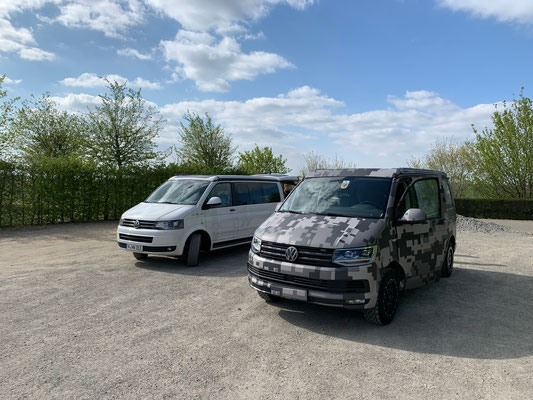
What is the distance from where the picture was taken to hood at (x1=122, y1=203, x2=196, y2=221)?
7.78 metres

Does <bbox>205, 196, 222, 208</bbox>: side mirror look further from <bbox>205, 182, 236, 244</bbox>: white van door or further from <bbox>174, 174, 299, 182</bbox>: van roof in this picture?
<bbox>174, 174, 299, 182</bbox>: van roof

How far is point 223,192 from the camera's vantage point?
29.6 feet

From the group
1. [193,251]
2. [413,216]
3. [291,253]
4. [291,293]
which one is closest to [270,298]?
[291,293]

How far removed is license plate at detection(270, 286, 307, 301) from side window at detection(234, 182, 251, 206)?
15.5ft

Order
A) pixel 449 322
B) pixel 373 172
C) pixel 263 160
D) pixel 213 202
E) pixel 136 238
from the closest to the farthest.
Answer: pixel 449 322, pixel 373 172, pixel 136 238, pixel 213 202, pixel 263 160

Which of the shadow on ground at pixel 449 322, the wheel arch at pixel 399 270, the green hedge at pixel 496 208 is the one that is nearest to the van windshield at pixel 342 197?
the wheel arch at pixel 399 270

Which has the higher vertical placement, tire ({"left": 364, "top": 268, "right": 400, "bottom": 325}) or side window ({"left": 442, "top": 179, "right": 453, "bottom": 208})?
side window ({"left": 442, "top": 179, "right": 453, "bottom": 208})

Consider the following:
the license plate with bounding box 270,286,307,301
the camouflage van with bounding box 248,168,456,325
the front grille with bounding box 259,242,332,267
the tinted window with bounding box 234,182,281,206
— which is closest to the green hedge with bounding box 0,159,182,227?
the tinted window with bounding box 234,182,281,206

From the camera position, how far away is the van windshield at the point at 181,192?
853 centimetres

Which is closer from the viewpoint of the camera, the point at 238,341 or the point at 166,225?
the point at 238,341

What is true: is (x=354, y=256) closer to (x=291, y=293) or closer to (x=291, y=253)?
(x=291, y=253)

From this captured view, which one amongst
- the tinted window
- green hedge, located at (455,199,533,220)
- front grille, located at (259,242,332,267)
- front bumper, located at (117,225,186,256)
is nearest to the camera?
front grille, located at (259,242,332,267)

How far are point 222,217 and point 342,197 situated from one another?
3.97 m

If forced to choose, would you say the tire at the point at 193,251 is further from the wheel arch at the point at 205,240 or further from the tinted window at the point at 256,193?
the tinted window at the point at 256,193
